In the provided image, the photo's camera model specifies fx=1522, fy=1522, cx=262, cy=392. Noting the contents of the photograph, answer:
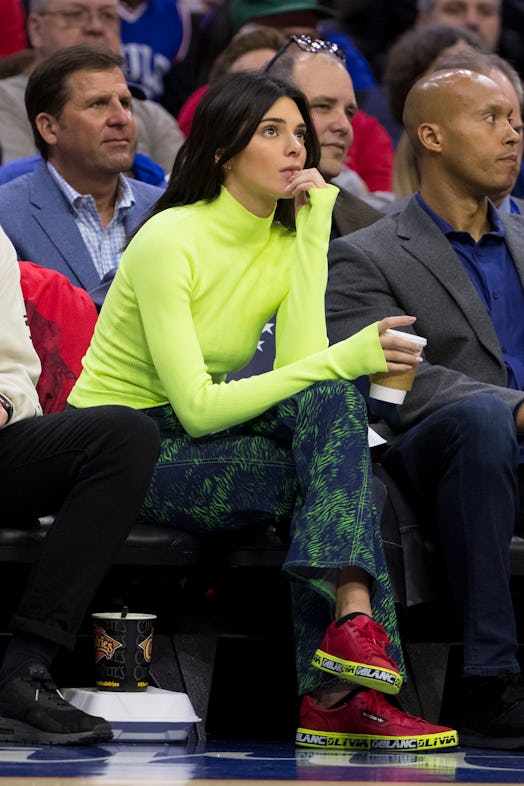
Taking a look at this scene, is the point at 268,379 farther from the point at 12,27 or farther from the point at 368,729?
the point at 12,27

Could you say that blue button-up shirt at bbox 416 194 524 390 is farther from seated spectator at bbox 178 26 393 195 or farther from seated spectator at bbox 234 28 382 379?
seated spectator at bbox 178 26 393 195

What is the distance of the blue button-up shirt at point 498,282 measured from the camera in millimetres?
3629

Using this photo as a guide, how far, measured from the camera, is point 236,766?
2.55m

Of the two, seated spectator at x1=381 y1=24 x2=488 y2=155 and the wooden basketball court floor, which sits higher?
seated spectator at x1=381 y1=24 x2=488 y2=155

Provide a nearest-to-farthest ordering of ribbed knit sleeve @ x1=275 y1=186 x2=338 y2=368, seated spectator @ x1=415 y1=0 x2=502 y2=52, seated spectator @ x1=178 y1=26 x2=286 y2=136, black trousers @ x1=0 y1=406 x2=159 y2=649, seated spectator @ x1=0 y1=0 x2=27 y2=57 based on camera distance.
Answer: black trousers @ x1=0 y1=406 x2=159 y2=649, ribbed knit sleeve @ x1=275 y1=186 x2=338 y2=368, seated spectator @ x1=178 y1=26 x2=286 y2=136, seated spectator @ x1=0 y1=0 x2=27 y2=57, seated spectator @ x1=415 y1=0 x2=502 y2=52

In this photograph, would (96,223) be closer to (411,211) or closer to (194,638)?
(411,211)

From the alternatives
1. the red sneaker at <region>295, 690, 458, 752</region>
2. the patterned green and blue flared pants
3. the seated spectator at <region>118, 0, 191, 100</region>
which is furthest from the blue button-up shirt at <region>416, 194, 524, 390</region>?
the seated spectator at <region>118, 0, 191, 100</region>

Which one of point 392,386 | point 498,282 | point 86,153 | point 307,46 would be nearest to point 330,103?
point 307,46

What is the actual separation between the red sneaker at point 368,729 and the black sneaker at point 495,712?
0.40 feet

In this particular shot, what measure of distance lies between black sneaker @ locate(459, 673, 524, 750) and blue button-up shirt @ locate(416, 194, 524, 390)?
0.83m

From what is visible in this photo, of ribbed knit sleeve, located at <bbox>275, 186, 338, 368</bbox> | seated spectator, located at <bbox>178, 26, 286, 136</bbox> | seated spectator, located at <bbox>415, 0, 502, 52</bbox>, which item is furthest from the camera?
seated spectator, located at <bbox>415, 0, 502, 52</bbox>

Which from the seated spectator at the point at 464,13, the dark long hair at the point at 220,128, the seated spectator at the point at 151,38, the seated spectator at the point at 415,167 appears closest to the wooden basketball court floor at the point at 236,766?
the dark long hair at the point at 220,128

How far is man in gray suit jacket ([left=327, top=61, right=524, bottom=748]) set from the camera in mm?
2998

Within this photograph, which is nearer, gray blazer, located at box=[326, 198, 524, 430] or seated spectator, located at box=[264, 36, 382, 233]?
gray blazer, located at box=[326, 198, 524, 430]
